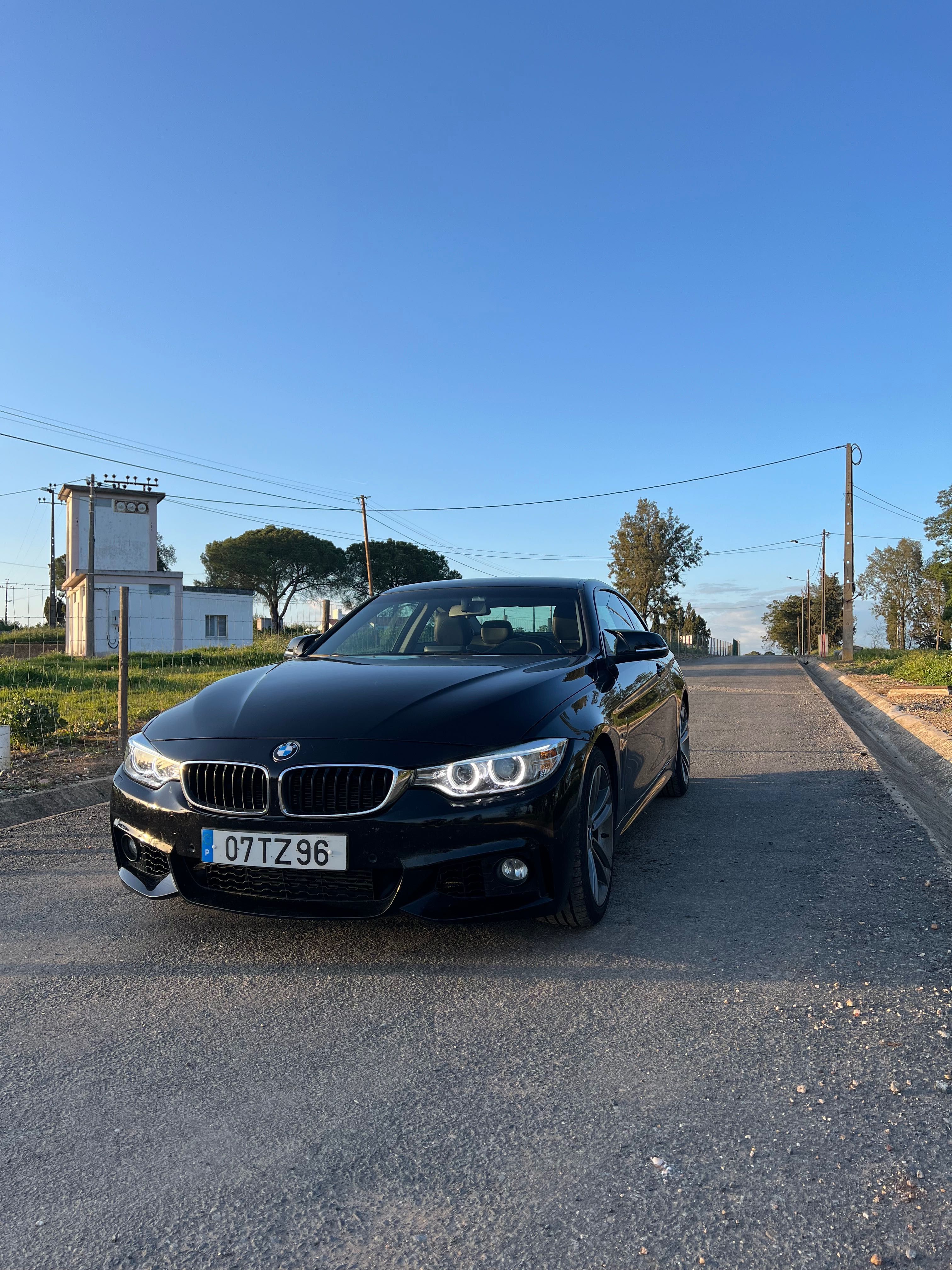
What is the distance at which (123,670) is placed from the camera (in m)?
7.77

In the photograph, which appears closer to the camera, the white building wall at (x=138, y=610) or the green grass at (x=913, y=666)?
the green grass at (x=913, y=666)

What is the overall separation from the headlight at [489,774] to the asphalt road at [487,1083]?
647 mm

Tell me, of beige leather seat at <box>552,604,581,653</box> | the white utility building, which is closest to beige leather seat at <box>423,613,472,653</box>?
beige leather seat at <box>552,604,581,653</box>

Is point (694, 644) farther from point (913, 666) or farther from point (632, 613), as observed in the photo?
point (632, 613)

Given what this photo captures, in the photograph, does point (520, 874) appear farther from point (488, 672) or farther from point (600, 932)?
point (488, 672)

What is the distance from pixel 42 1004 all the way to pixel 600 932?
1.98m

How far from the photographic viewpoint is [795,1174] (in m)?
1.99

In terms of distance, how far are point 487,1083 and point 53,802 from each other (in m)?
4.81

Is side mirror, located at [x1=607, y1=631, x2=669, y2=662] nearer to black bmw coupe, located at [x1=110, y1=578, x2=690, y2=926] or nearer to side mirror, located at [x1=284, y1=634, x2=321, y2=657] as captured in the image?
black bmw coupe, located at [x1=110, y1=578, x2=690, y2=926]

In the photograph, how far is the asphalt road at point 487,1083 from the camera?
6.00 ft

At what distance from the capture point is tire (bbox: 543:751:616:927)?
131 inches

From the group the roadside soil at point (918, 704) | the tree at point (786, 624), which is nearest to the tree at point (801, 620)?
the tree at point (786, 624)

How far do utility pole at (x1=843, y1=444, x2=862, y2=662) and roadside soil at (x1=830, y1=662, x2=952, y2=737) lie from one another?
10022mm

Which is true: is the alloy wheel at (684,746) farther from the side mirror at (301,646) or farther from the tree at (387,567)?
the tree at (387,567)
